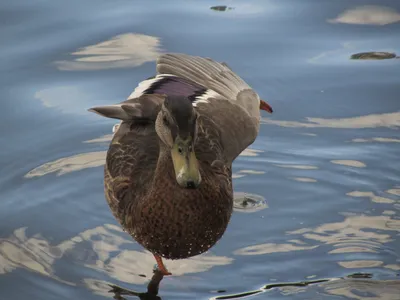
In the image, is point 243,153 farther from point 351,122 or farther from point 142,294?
point 142,294

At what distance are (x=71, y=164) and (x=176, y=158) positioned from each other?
2296 millimetres

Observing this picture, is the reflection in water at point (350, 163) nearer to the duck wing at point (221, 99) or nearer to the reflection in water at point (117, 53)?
the duck wing at point (221, 99)

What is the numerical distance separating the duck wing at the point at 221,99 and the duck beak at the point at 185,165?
86 centimetres

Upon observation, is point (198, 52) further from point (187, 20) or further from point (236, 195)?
point (236, 195)

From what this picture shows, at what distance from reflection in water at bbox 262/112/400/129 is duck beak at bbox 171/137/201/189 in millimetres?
2687

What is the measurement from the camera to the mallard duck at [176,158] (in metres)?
5.49

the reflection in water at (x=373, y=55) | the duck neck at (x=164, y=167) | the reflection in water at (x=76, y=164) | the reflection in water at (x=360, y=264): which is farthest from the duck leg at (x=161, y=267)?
the reflection in water at (x=373, y=55)

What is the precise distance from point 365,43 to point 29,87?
303cm

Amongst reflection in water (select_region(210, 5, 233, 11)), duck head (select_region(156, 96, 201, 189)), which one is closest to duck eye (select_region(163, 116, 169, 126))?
duck head (select_region(156, 96, 201, 189))

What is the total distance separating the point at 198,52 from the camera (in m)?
8.95

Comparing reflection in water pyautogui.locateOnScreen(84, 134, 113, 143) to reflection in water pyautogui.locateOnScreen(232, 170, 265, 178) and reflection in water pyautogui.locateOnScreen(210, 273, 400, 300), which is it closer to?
reflection in water pyautogui.locateOnScreen(232, 170, 265, 178)

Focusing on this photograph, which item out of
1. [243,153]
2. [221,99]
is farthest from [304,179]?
[221,99]

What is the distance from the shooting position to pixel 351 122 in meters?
8.06

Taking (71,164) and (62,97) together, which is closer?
(71,164)
